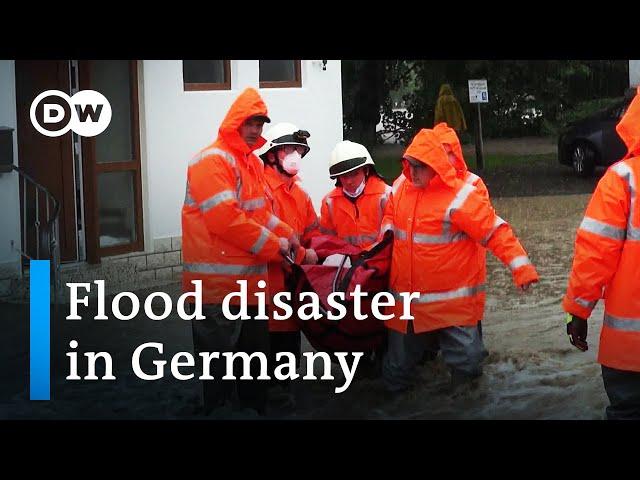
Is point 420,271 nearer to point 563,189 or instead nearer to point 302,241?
point 302,241

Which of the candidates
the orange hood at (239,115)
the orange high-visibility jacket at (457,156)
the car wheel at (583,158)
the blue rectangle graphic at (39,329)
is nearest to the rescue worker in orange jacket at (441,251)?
the orange high-visibility jacket at (457,156)

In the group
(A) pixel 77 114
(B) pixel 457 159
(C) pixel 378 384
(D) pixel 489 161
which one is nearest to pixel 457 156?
(B) pixel 457 159

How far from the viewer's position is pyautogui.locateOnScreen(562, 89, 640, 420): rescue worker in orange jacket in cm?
568

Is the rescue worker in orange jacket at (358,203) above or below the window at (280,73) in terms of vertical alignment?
below

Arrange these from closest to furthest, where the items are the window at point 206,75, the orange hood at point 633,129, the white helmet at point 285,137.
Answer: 1. the orange hood at point 633,129
2. the white helmet at point 285,137
3. the window at point 206,75

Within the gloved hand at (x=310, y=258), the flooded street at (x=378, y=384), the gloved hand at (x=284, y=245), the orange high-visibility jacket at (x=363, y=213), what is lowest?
the flooded street at (x=378, y=384)

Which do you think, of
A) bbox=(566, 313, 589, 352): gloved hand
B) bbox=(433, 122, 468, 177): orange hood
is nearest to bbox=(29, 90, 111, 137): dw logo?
bbox=(433, 122, 468, 177): orange hood

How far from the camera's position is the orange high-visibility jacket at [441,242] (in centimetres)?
739

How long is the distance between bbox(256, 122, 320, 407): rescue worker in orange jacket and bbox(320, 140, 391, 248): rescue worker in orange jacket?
0.24 m

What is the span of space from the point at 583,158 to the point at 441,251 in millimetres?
15562

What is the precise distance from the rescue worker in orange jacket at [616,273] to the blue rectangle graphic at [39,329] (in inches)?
118

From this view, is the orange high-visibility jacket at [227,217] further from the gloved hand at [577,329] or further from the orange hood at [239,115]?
the gloved hand at [577,329]

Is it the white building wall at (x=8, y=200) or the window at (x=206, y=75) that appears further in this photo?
the window at (x=206, y=75)

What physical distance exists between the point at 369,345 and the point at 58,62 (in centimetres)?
544
